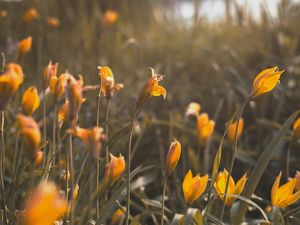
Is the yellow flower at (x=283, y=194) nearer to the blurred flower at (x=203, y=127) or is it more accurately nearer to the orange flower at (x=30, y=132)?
the blurred flower at (x=203, y=127)

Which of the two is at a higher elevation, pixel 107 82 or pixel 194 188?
pixel 107 82

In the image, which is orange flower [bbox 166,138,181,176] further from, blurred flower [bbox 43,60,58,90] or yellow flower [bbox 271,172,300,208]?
blurred flower [bbox 43,60,58,90]

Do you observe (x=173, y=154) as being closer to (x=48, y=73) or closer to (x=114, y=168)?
(x=114, y=168)

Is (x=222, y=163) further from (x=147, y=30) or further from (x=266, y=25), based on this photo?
(x=147, y=30)

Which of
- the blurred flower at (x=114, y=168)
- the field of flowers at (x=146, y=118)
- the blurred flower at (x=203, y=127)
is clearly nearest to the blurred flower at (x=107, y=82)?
the field of flowers at (x=146, y=118)

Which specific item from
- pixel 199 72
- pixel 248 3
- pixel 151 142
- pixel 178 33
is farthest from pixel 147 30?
pixel 151 142

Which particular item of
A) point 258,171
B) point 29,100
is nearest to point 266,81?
point 258,171

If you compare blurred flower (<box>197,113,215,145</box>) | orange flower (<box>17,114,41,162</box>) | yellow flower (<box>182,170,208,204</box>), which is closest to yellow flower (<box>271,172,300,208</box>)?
yellow flower (<box>182,170,208,204</box>)
